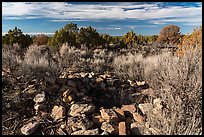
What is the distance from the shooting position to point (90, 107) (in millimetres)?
4176

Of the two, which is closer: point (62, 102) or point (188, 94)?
point (188, 94)

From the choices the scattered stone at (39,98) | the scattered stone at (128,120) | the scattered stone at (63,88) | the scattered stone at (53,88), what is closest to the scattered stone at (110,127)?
the scattered stone at (128,120)

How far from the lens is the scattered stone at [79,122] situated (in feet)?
12.0

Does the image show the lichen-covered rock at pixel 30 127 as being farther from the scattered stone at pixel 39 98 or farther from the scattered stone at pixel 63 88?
the scattered stone at pixel 63 88

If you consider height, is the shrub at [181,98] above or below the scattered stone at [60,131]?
above

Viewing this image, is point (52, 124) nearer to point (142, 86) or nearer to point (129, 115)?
point (129, 115)

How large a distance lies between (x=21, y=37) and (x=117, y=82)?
11.2m

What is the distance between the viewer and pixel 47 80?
5234 mm

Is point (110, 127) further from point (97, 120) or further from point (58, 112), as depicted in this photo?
point (58, 112)

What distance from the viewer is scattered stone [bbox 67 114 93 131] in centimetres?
367

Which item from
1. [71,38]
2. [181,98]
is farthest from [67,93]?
[71,38]

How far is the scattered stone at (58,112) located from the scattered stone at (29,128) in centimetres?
36

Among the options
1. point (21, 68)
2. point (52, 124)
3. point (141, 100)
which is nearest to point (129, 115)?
point (141, 100)

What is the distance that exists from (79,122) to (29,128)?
29.0 inches
